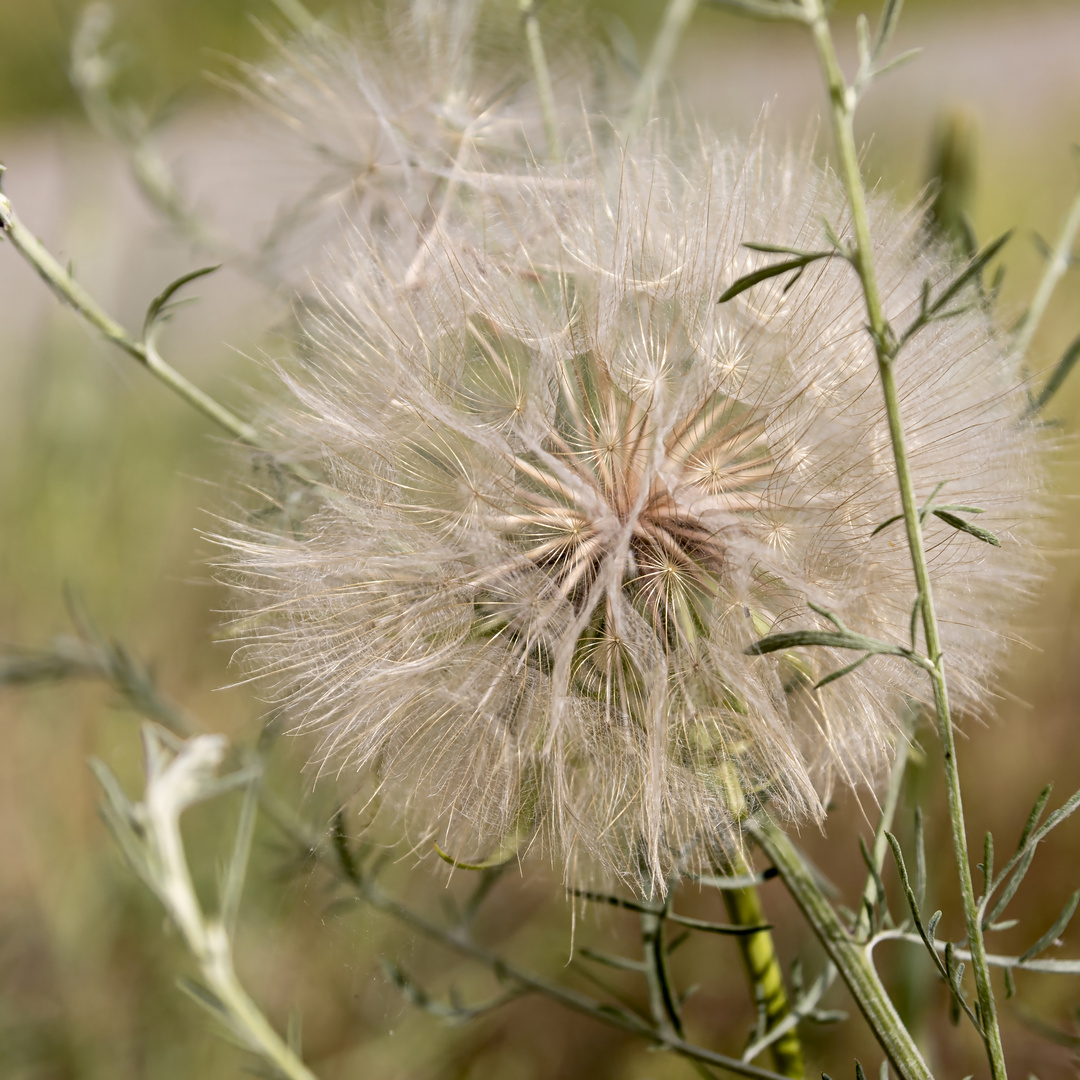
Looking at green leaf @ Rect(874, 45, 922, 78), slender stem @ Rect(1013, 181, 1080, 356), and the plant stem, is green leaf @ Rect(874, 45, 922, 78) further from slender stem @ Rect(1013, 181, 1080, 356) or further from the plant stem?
the plant stem

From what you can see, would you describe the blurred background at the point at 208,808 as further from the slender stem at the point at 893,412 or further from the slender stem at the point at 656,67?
the slender stem at the point at 893,412

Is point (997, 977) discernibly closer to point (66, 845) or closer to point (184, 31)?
point (66, 845)

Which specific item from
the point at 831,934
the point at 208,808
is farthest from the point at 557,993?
the point at 208,808

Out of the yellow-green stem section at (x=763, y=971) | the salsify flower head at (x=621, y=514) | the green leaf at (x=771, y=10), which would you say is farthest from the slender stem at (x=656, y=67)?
the yellow-green stem section at (x=763, y=971)

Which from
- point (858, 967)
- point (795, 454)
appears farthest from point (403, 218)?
point (858, 967)

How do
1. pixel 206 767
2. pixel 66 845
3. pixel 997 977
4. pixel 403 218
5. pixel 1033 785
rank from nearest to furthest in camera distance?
pixel 206 767
pixel 403 218
pixel 997 977
pixel 66 845
pixel 1033 785
